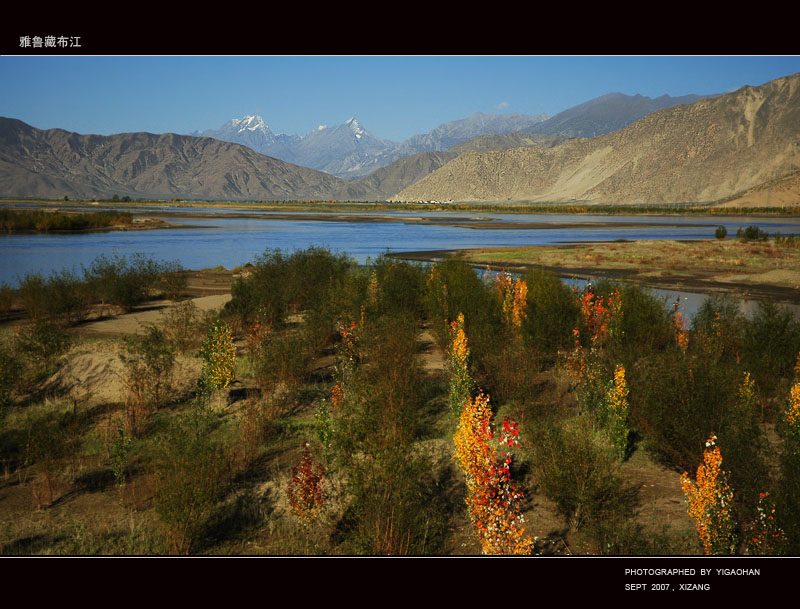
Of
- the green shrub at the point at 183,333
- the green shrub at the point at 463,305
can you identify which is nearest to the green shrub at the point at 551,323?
the green shrub at the point at 463,305

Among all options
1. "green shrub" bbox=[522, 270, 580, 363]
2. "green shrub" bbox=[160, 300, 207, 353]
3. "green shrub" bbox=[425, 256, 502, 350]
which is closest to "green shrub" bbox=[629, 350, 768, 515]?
"green shrub" bbox=[425, 256, 502, 350]

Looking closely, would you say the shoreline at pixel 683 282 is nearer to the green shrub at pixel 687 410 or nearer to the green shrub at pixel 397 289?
the green shrub at pixel 397 289

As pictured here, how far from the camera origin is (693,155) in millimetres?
135000

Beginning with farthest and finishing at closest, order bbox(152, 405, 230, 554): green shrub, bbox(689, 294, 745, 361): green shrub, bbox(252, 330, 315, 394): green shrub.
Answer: bbox(689, 294, 745, 361): green shrub → bbox(252, 330, 315, 394): green shrub → bbox(152, 405, 230, 554): green shrub

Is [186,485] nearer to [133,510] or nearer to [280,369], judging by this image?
[133,510]

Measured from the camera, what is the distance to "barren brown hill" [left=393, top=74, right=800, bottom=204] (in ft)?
399

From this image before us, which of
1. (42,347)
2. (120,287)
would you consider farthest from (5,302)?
(42,347)

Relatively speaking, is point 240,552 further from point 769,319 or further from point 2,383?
Answer: point 769,319

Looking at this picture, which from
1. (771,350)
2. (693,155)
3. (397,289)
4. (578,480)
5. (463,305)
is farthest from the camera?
(693,155)

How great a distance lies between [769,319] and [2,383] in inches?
503

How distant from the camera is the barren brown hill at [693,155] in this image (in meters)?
122

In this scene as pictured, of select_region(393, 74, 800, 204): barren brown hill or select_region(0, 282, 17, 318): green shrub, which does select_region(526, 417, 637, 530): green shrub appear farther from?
select_region(393, 74, 800, 204): barren brown hill

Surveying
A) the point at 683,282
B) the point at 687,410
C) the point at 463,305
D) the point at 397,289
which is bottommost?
the point at 683,282
